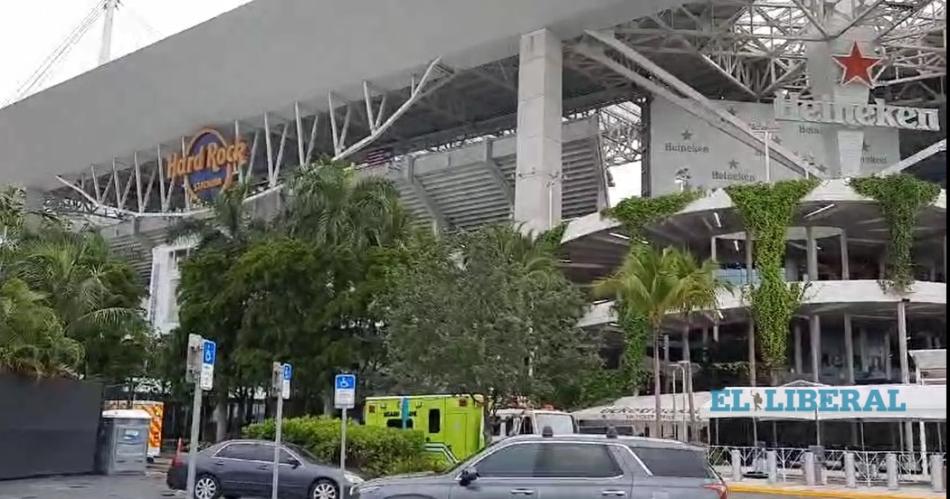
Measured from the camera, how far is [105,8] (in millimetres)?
90625

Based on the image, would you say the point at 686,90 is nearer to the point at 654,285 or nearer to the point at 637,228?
the point at 637,228

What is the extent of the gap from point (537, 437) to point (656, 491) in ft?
5.47

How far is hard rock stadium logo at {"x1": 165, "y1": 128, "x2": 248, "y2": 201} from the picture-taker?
66.6 metres

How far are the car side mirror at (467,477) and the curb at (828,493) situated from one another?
1661cm

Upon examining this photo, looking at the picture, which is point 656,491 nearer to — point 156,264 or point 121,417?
point 121,417

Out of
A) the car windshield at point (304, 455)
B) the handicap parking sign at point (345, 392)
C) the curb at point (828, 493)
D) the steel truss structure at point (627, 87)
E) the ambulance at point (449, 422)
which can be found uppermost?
the steel truss structure at point (627, 87)

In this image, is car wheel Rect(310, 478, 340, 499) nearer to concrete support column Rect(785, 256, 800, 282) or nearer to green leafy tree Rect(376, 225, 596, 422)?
green leafy tree Rect(376, 225, 596, 422)

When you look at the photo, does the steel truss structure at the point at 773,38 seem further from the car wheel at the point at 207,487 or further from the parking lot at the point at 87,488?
the car wheel at the point at 207,487

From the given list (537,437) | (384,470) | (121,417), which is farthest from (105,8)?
(537,437)

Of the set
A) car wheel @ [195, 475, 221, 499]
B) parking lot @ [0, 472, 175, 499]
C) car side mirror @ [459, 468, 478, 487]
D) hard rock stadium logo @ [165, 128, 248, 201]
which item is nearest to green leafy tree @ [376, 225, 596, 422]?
car wheel @ [195, 475, 221, 499]

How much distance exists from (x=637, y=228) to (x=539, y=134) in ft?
26.4

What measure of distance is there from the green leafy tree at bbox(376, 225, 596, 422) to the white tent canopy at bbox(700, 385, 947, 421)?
6.34 meters

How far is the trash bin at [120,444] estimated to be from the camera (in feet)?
93.6

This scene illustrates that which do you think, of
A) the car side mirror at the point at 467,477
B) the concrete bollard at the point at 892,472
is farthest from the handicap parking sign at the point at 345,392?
the concrete bollard at the point at 892,472
